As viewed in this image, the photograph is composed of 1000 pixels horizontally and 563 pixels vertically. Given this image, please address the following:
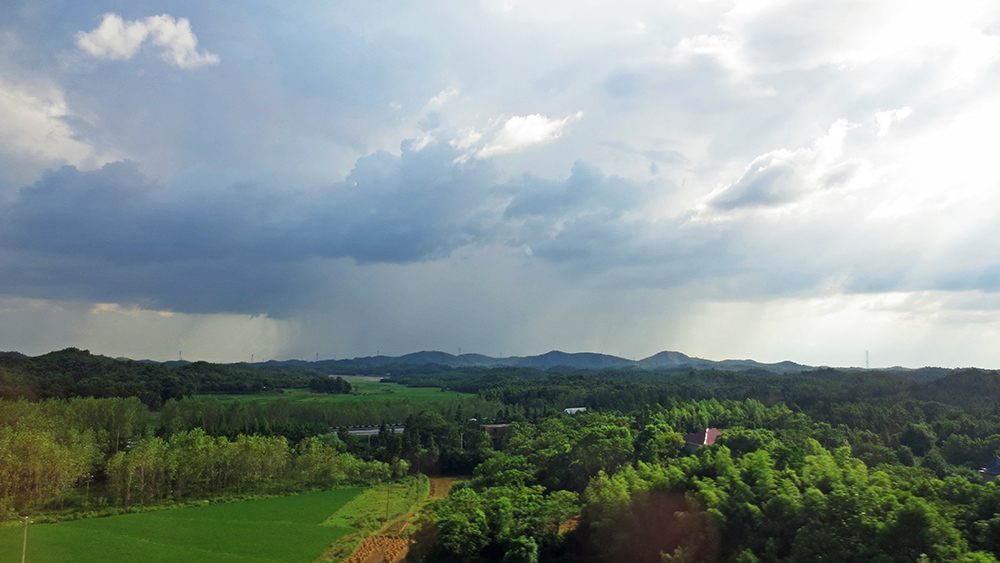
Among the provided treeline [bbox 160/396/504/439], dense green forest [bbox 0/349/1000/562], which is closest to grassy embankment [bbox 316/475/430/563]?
dense green forest [bbox 0/349/1000/562]

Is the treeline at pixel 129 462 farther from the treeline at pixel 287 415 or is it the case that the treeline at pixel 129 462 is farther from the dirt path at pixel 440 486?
the dirt path at pixel 440 486

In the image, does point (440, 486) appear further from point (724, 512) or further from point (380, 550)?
point (724, 512)

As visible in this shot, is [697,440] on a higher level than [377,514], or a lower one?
higher

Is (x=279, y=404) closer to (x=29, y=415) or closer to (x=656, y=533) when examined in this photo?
(x=29, y=415)

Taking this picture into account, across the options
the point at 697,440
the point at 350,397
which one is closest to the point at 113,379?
the point at 350,397

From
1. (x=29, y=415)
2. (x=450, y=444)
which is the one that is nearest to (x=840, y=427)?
(x=450, y=444)
